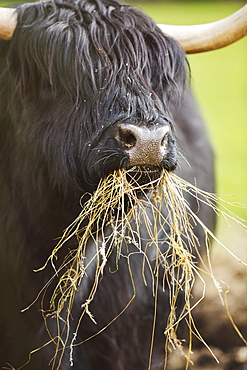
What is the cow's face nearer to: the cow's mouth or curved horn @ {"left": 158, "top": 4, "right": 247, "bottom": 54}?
the cow's mouth

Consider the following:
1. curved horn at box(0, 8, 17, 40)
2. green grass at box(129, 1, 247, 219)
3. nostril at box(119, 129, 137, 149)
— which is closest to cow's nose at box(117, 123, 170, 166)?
nostril at box(119, 129, 137, 149)

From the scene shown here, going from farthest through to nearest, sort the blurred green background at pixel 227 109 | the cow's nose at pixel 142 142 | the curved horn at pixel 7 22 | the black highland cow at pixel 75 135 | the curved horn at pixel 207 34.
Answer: the blurred green background at pixel 227 109
the curved horn at pixel 207 34
the curved horn at pixel 7 22
the black highland cow at pixel 75 135
the cow's nose at pixel 142 142

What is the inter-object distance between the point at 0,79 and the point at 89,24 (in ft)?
1.87

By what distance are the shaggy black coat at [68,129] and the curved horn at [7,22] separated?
1.5 inches

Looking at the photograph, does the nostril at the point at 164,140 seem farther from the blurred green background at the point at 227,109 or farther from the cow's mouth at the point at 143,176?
the blurred green background at the point at 227,109

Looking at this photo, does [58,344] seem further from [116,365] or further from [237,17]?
[237,17]

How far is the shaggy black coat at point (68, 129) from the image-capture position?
2463mm

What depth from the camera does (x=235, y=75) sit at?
25.9ft

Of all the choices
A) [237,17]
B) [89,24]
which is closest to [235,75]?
[237,17]

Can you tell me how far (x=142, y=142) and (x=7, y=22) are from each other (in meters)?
0.97

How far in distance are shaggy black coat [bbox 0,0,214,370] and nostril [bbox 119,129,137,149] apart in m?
0.03

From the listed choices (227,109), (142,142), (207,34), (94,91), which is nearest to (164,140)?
(142,142)

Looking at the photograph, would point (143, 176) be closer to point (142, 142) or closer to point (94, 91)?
point (142, 142)

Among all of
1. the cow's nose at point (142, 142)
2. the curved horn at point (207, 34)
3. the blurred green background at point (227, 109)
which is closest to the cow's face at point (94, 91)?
the cow's nose at point (142, 142)
